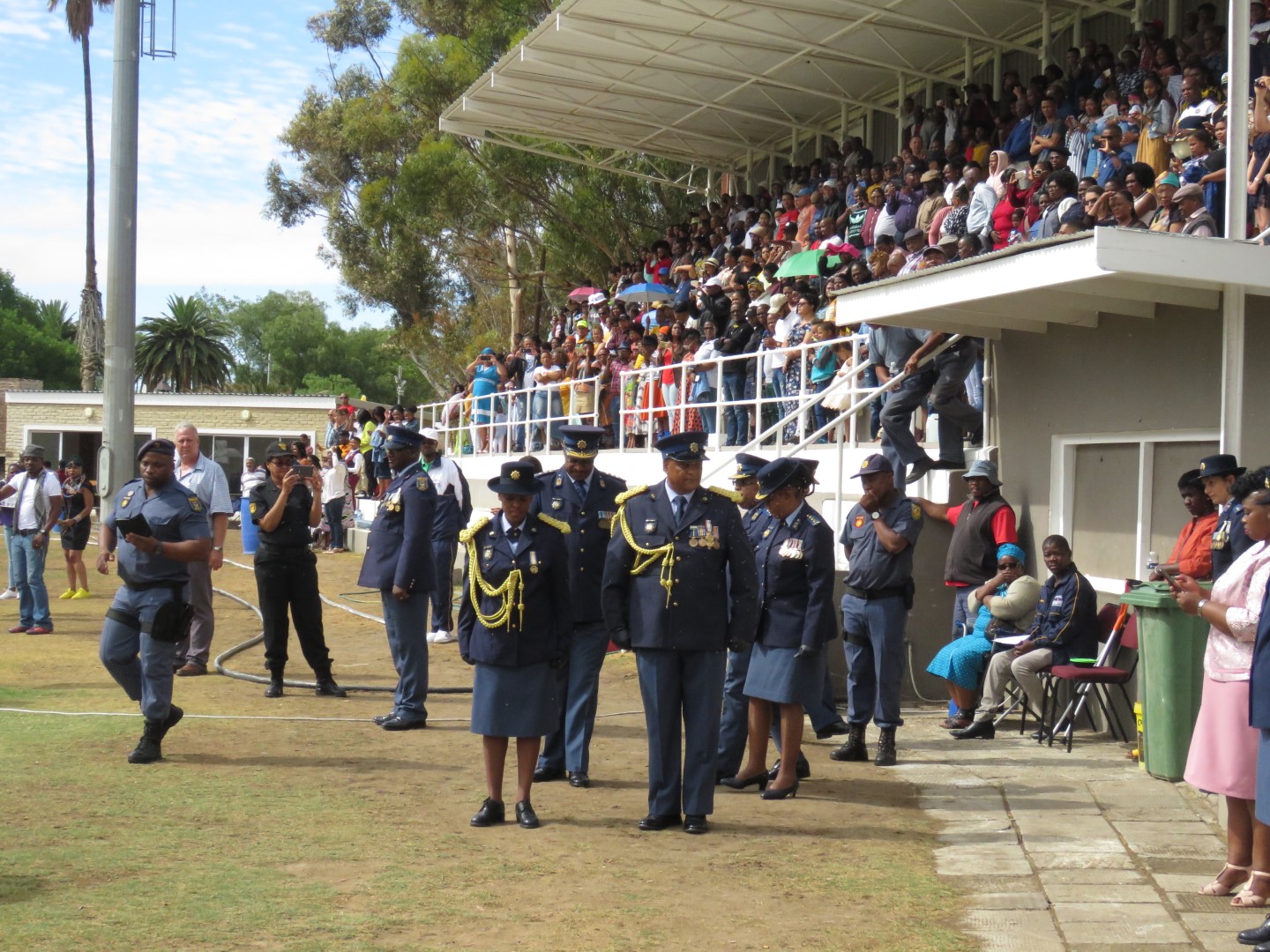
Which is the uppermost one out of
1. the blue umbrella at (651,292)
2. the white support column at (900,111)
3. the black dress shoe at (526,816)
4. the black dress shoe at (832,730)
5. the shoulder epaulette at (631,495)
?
the white support column at (900,111)

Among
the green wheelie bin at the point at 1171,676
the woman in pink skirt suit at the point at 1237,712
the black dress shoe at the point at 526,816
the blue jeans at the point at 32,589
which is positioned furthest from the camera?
the blue jeans at the point at 32,589

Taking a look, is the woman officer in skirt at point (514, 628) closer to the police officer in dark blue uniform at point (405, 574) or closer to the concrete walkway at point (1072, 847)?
the concrete walkway at point (1072, 847)

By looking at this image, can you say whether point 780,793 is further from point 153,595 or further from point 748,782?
point 153,595

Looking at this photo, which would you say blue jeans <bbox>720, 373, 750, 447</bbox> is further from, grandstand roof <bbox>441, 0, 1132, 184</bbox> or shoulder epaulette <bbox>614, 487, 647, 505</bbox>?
shoulder epaulette <bbox>614, 487, 647, 505</bbox>

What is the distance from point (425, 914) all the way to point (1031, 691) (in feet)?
18.9

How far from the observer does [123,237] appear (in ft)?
37.2

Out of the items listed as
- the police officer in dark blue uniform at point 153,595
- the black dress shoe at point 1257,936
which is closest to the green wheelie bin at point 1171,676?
the black dress shoe at point 1257,936

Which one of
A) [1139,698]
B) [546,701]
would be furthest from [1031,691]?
[546,701]

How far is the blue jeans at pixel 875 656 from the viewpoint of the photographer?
820 centimetres

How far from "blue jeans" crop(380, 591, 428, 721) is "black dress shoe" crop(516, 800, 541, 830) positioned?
2.59 meters

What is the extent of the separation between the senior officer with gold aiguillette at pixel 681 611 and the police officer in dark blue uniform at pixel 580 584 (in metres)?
0.86

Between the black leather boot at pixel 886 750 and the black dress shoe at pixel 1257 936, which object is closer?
the black dress shoe at pixel 1257 936

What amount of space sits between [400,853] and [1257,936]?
339 centimetres

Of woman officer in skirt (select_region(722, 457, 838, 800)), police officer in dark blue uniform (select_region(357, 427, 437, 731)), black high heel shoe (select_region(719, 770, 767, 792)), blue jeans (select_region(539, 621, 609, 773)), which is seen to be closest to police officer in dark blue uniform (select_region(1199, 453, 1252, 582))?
woman officer in skirt (select_region(722, 457, 838, 800))
